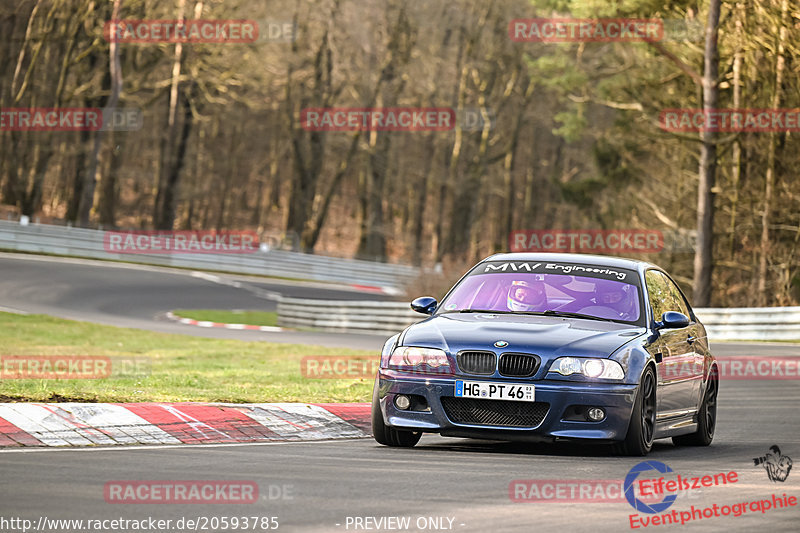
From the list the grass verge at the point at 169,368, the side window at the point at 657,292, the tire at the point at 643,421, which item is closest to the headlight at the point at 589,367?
the tire at the point at 643,421

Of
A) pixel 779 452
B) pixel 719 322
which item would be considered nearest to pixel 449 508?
pixel 779 452

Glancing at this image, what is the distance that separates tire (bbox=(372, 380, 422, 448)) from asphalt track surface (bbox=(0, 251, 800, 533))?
98mm

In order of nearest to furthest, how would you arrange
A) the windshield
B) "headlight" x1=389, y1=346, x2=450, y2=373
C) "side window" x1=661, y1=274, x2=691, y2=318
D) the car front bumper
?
the car front bumper < "headlight" x1=389, y1=346, x2=450, y2=373 < the windshield < "side window" x1=661, y1=274, x2=691, y2=318

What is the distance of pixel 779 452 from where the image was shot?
34.1ft

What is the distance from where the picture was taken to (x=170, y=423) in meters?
10.3

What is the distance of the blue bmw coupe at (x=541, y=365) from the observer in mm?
9484

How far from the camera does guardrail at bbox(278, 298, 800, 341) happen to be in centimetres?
2788

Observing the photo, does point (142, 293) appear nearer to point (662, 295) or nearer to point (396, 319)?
point (396, 319)

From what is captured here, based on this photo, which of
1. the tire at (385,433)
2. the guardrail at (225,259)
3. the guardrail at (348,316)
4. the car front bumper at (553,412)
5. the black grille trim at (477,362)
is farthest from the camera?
the guardrail at (225,259)

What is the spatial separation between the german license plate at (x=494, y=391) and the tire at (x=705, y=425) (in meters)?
2.53

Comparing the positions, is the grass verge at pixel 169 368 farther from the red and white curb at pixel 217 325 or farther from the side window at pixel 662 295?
the side window at pixel 662 295

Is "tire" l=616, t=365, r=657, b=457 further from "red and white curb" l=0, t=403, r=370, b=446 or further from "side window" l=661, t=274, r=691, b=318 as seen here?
"red and white curb" l=0, t=403, r=370, b=446

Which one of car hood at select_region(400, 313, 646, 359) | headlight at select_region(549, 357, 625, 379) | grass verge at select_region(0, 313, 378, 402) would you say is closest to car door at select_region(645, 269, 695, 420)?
car hood at select_region(400, 313, 646, 359)

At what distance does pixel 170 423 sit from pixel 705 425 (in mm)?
4604
